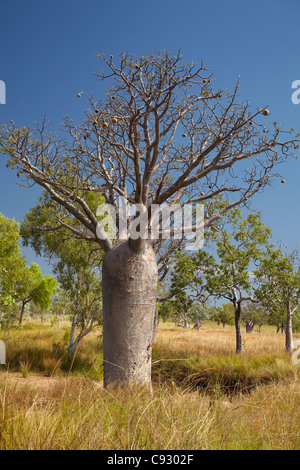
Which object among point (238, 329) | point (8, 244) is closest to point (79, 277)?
point (8, 244)

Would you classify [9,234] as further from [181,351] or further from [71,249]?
[181,351]

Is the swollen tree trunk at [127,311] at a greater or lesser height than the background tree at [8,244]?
lesser

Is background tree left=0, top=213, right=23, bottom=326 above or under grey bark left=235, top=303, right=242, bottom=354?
above

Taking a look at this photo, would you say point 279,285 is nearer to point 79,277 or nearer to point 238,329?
point 238,329

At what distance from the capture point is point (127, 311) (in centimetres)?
588

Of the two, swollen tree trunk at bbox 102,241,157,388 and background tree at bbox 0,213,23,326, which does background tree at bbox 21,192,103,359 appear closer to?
background tree at bbox 0,213,23,326

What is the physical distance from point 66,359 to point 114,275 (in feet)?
23.5

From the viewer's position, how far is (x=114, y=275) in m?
6.02

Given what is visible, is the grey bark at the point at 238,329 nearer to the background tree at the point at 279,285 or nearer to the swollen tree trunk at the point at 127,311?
the background tree at the point at 279,285

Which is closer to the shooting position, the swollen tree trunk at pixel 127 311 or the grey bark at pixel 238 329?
the swollen tree trunk at pixel 127 311

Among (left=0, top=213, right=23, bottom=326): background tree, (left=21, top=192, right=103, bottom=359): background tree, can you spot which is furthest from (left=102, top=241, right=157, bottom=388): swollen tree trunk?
(left=0, top=213, right=23, bottom=326): background tree

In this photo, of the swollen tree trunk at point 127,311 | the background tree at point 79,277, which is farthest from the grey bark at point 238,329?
the swollen tree trunk at point 127,311

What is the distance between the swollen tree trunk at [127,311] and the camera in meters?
5.83

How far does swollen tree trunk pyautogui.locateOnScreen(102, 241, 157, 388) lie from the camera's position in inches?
230
